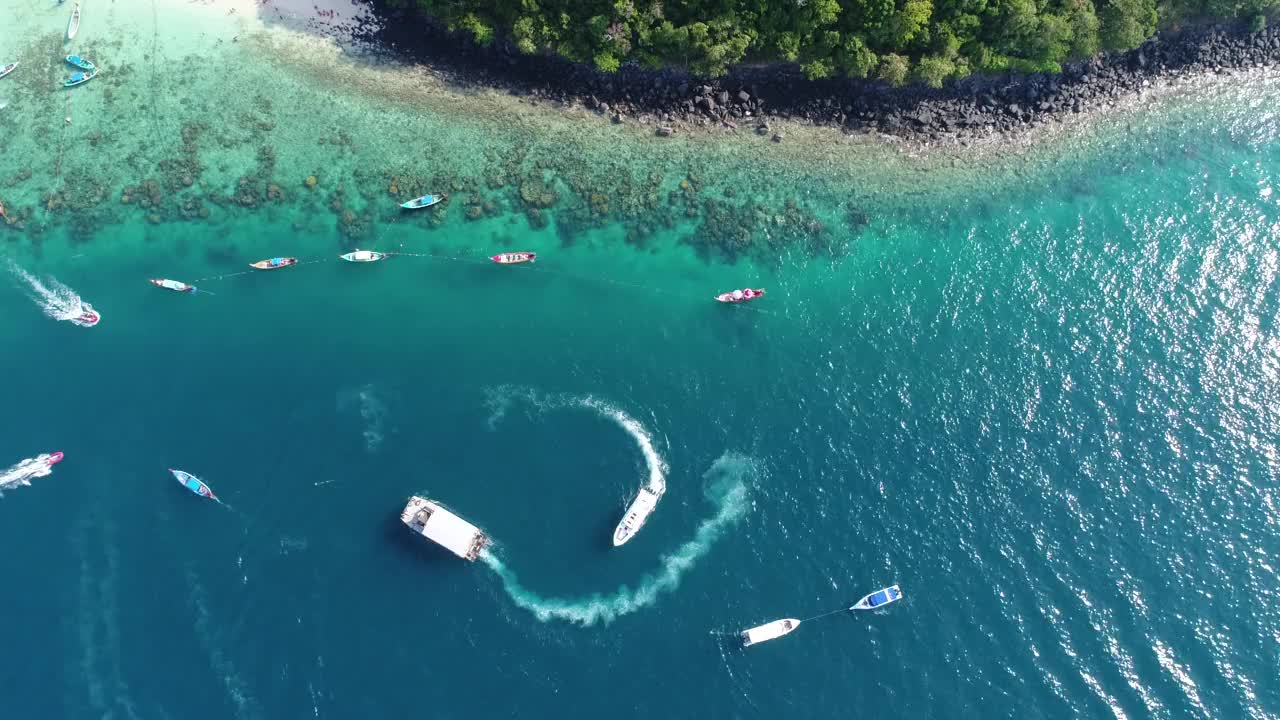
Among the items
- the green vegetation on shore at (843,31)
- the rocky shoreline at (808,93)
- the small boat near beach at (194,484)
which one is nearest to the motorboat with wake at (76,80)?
the rocky shoreline at (808,93)

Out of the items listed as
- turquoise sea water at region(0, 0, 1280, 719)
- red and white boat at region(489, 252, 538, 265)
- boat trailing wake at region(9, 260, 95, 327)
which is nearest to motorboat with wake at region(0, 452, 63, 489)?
turquoise sea water at region(0, 0, 1280, 719)

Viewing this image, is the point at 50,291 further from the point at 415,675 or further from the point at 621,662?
the point at 621,662

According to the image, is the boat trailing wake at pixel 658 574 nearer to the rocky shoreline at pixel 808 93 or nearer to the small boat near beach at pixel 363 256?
the small boat near beach at pixel 363 256

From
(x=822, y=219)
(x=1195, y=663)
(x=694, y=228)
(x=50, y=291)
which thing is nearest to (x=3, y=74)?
(x=50, y=291)

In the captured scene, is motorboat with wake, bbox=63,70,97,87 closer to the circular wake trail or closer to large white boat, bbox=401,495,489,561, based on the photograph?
the circular wake trail

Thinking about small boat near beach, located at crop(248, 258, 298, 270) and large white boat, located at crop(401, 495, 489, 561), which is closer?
large white boat, located at crop(401, 495, 489, 561)

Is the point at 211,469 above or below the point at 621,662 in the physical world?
above
